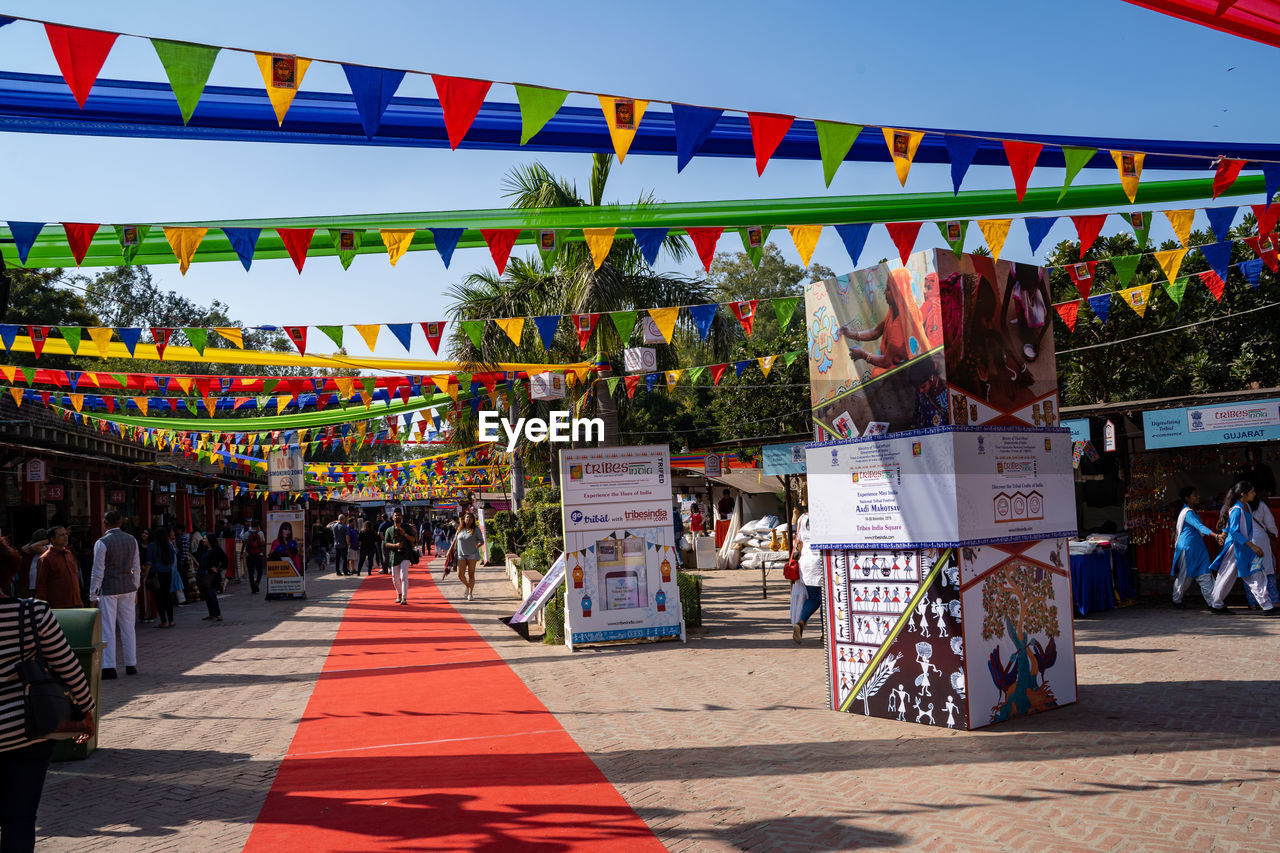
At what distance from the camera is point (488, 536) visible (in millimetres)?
31828

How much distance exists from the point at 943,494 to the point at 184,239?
6.76 meters

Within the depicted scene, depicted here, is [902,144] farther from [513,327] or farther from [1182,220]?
[513,327]

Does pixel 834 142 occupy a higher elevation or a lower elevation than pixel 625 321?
higher

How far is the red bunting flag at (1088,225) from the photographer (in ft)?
29.5

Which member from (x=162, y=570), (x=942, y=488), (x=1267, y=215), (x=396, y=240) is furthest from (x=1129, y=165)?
(x=162, y=570)

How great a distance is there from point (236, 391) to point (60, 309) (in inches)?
753

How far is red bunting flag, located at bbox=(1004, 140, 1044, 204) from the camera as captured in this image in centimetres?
707

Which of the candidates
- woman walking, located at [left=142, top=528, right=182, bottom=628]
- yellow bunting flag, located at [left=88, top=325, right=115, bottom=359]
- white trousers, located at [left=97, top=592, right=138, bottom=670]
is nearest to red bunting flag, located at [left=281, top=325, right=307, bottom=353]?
yellow bunting flag, located at [left=88, top=325, right=115, bottom=359]

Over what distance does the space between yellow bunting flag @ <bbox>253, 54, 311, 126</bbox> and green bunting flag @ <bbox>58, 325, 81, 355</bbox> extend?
7651mm

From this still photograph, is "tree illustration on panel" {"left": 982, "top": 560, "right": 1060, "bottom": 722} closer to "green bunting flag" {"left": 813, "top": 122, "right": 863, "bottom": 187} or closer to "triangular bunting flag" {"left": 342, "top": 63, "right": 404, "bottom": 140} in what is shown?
"green bunting flag" {"left": 813, "top": 122, "right": 863, "bottom": 187}

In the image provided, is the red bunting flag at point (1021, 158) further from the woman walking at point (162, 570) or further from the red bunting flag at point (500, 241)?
the woman walking at point (162, 570)

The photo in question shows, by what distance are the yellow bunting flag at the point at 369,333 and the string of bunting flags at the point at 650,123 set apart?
6.44 m

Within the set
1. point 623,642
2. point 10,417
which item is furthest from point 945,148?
point 10,417

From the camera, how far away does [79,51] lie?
506 centimetres
